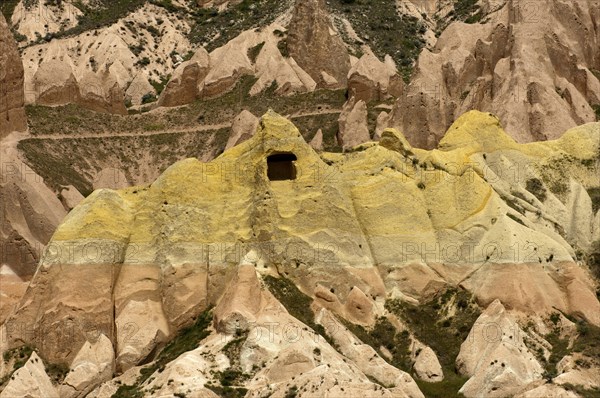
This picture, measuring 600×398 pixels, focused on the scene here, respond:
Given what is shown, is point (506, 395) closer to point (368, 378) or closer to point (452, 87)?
point (368, 378)

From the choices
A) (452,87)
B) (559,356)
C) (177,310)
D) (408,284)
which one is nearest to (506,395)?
(559,356)

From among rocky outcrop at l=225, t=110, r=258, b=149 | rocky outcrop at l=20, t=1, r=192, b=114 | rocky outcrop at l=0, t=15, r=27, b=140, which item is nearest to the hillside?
rocky outcrop at l=0, t=15, r=27, b=140

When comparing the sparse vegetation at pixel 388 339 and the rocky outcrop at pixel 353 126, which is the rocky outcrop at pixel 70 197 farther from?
the sparse vegetation at pixel 388 339

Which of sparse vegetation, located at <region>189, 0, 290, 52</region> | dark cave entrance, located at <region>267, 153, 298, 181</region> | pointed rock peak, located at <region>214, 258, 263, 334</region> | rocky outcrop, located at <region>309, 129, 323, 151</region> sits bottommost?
sparse vegetation, located at <region>189, 0, 290, 52</region>

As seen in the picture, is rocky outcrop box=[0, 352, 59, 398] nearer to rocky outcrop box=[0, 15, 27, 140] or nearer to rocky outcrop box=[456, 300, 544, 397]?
rocky outcrop box=[456, 300, 544, 397]

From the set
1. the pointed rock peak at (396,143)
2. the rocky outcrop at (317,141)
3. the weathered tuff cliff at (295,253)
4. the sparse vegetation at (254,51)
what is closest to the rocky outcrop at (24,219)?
the weathered tuff cliff at (295,253)

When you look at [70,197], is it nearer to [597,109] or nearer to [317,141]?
[317,141]

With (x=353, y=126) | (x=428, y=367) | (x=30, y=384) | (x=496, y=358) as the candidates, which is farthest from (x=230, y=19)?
(x=496, y=358)
